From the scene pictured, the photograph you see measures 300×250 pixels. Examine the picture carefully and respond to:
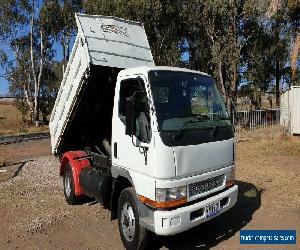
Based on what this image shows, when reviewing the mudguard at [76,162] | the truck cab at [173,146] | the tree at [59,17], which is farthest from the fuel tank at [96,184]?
the tree at [59,17]

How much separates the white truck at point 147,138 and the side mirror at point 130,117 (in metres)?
0.01

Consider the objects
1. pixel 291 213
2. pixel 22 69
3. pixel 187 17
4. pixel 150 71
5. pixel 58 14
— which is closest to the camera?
pixel 150 71

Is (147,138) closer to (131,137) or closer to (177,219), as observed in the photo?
(131,137)

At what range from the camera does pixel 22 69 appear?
135 feet

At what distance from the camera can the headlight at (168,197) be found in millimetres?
5035

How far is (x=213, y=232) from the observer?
6.43 metres

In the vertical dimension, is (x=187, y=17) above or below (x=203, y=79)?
above

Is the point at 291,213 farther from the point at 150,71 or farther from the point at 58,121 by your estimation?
the point at 58,121

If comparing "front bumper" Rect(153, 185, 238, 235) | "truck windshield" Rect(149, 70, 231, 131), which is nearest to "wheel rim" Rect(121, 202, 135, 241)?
"front bumper" Rect(153, 185, 238, 235)

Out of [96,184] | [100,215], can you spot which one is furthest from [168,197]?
[100,215]

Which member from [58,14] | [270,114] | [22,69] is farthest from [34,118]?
[270,114]

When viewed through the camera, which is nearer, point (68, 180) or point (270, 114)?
point (68, 180)

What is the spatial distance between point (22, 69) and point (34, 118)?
19.9 ft

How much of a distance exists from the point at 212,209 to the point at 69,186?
3891 mm
